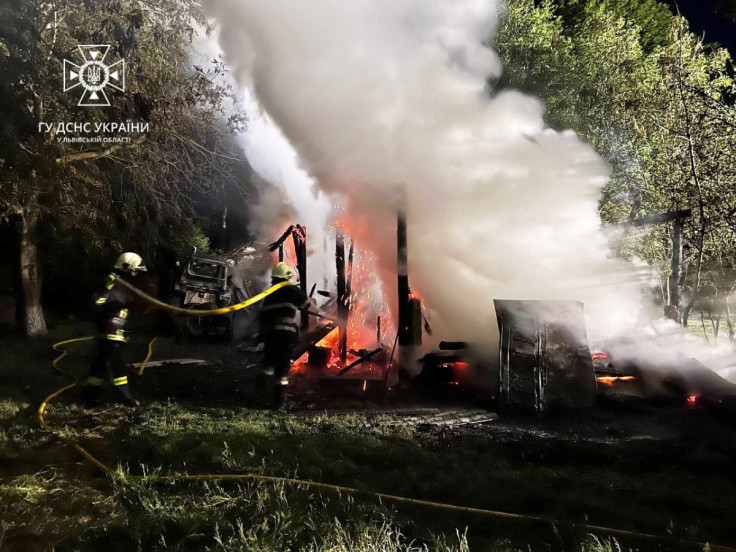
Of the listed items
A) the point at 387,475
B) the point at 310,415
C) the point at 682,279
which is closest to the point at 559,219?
the point at 310,415

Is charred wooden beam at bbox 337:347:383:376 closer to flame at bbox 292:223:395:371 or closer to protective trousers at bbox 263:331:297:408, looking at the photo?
flame at bbox 292:223:395:371

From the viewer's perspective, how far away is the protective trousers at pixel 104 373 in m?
6.37

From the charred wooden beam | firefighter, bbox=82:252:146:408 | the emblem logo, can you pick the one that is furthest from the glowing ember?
the emblem logo

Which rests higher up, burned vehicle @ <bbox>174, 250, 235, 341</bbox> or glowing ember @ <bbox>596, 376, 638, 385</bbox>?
burned vehicle @ <bbox>174, 250, 235, 341</bbox>

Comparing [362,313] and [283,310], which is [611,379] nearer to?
[283,310]

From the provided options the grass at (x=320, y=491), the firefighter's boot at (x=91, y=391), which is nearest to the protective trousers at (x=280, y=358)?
the grass at (x=320, y=491)

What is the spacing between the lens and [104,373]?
6.47 m

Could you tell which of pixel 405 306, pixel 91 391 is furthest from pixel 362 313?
pixel 91 391

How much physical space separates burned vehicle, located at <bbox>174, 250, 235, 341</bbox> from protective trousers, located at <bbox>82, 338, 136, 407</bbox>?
658cm

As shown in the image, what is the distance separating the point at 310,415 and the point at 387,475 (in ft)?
8.18

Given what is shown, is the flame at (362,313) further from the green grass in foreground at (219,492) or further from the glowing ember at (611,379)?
the green grass in foreground at (219,492)

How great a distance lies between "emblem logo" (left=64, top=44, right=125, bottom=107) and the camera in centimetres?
1055

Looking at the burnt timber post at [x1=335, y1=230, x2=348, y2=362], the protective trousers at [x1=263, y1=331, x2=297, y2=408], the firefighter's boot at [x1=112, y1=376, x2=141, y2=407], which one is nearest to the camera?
the firefighter's boot at [x1=112, y1=376, x2=141, y2=407]

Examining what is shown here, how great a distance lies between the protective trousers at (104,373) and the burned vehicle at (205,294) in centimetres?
658
